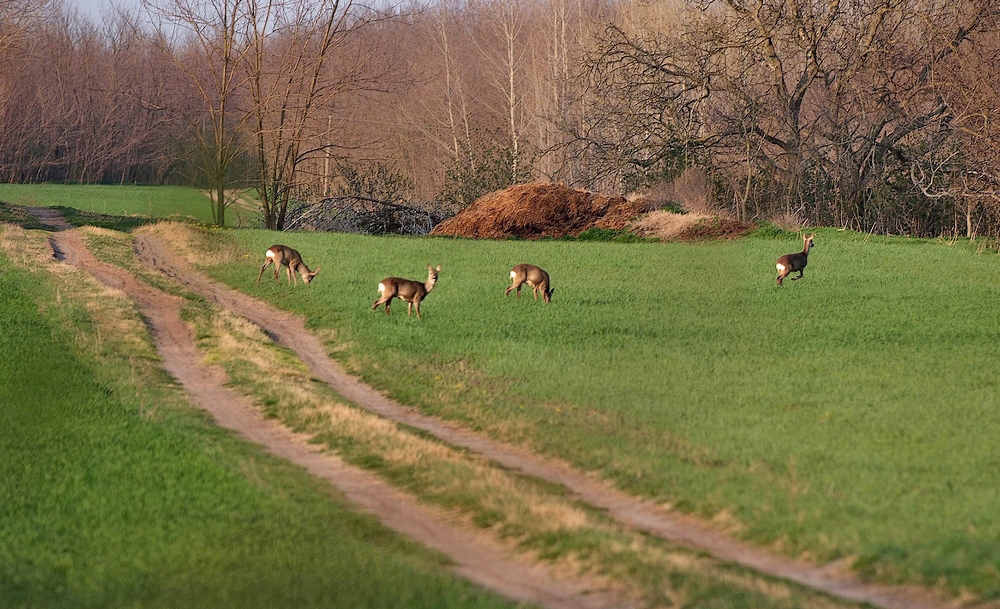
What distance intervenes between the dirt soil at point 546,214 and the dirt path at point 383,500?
60.3ft

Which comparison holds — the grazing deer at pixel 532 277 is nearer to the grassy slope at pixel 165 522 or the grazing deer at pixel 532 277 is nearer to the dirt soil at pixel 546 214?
the grassy slope at pixel 165 522

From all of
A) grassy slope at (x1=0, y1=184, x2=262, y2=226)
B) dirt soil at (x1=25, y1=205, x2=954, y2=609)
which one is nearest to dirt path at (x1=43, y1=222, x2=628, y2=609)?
dirt soil at (x1=25, y1=205, x2=954, y2=609)

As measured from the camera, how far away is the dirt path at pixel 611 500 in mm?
8047

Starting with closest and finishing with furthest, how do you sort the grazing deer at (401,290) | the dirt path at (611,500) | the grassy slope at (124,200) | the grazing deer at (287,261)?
the dirt path at (611,500)
the grazing deer at (401,290)
the grazing deer at (287,261)
the grassy slope at (124,200)

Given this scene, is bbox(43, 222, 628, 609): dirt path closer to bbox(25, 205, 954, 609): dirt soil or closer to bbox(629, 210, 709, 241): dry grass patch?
bbox(25, 205, 954, 609): dirt soil

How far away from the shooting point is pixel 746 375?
1620 cm

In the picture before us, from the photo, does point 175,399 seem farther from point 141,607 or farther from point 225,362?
point 141,607

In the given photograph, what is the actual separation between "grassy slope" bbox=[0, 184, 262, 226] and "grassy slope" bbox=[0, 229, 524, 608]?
46.4 ft

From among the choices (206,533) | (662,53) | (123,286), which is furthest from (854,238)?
(206,533)

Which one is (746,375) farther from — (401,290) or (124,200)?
(124,200)

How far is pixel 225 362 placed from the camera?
17.3 metres

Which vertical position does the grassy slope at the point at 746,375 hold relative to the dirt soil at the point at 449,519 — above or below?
above

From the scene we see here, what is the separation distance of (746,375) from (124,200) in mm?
47418

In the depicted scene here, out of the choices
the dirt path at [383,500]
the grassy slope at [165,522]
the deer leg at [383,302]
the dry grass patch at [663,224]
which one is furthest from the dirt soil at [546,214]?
the grassy slope at [165,522]
